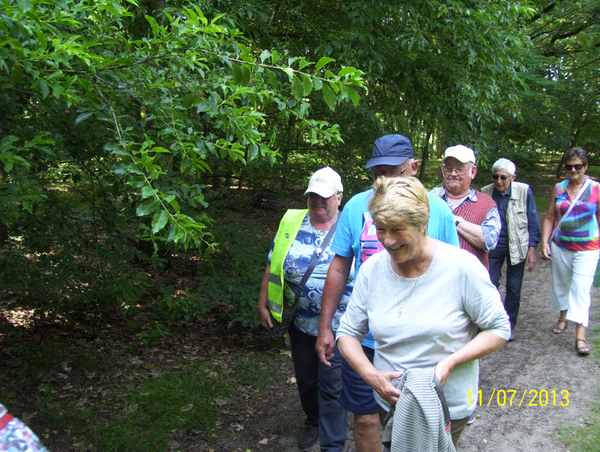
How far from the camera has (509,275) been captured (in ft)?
18.0

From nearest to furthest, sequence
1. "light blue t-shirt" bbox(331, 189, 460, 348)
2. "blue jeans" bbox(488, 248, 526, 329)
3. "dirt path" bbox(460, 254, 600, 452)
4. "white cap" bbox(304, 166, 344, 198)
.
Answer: "light blue t-shirt" bbox(331, 189, 460, 348) → "white cap" bbox(304, 166, 344, 198) → "dirt path" bbox(460, 254, 600, 452) → "blue jeans" bbox(488, 248, 526, 329)

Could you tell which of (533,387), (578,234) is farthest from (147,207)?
(578,234)

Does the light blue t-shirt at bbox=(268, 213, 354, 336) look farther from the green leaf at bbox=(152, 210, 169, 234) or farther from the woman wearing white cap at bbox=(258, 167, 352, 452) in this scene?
the green leaf at bbox=(152, 210, 169, 234)

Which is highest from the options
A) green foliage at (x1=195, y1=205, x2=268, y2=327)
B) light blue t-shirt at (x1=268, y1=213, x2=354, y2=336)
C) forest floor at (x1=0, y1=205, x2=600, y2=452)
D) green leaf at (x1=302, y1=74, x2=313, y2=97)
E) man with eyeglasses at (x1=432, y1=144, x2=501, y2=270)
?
green leaf at (x1=302, y1=74, x2=313, y2=97)

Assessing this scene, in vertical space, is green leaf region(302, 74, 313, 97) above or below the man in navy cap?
above

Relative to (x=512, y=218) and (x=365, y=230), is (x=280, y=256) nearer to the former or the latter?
(x=365, y=230)

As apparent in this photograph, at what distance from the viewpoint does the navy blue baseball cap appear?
2816mm

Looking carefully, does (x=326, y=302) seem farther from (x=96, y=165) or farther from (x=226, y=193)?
(x=226, y=193)

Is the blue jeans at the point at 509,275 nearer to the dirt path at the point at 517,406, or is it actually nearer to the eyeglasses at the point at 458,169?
the dirt path at the point at 517,406

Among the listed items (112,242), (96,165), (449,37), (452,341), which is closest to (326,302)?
(452,341)

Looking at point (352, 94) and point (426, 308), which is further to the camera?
point (352, 94)

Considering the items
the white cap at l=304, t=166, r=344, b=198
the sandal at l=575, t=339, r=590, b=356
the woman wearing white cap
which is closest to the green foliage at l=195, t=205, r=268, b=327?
the woman wearing white cap

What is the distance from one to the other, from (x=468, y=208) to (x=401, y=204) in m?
1.99
